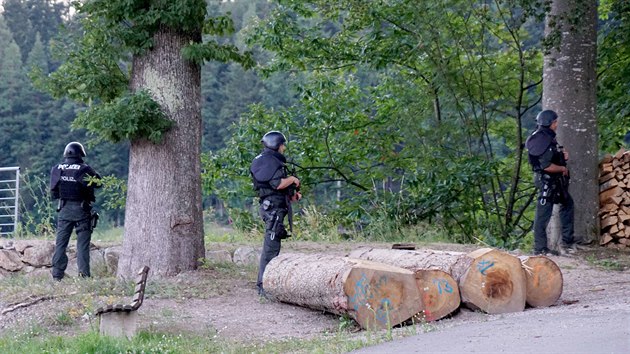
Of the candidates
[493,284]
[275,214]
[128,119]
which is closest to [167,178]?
[128,119]

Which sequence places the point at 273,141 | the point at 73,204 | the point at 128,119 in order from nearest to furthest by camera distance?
the point at 273,141 < the point at 128,119 < the point at 73,204

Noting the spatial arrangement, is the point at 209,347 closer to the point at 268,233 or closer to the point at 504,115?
the point at 268,233

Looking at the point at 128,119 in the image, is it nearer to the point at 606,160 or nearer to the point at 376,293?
the point at 376,293

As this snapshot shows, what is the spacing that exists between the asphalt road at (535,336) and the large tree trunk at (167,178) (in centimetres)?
487

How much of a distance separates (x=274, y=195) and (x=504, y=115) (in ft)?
29.1

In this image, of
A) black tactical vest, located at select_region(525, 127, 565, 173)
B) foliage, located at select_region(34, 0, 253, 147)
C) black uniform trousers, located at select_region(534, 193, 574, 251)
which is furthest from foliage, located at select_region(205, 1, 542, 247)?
foliage, located at select_region(34, 0, 253, 147)

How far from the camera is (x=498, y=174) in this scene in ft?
60.8

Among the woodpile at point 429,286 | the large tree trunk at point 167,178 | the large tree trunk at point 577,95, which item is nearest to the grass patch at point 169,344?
the woodpile at point 429,286

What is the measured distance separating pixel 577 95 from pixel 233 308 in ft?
21.2

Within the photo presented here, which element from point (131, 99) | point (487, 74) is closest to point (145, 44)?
point (131, 99)

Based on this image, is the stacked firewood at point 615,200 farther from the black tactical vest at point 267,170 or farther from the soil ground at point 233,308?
the black tactical vest at point 267,170

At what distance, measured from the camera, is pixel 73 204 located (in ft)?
45.4

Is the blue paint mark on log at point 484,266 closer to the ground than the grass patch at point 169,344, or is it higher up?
higher up

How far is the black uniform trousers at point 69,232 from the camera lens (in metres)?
13.8
